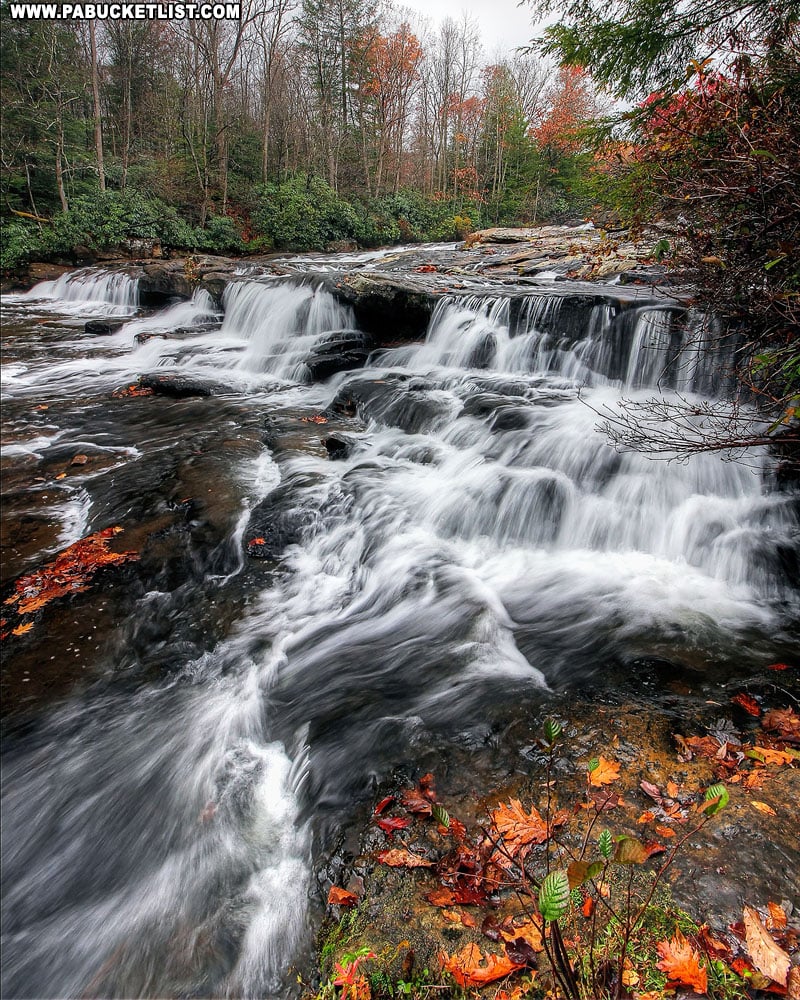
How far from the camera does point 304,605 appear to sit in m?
4.29

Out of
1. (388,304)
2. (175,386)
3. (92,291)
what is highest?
(388,304)

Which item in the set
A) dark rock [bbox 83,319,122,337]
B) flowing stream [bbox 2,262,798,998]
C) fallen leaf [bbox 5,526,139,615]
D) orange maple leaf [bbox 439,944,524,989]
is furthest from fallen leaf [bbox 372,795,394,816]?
dark rock [bbox 83,319,122,337]

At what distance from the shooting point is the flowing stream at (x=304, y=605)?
90.7 inches

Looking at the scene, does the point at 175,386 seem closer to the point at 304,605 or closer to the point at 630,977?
the point at 304,605

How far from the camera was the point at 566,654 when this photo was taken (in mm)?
3504

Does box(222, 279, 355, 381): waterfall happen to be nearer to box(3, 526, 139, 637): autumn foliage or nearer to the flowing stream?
the flowing stream

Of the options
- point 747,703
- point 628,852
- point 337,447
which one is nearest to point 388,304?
point 337,447

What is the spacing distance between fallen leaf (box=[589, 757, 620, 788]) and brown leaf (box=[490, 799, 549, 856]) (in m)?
0.32

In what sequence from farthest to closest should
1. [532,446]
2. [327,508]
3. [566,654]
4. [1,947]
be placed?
[532,446], [327,508], [566,654], [1,947]

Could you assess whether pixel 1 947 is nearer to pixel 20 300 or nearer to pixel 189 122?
pixel 20 300

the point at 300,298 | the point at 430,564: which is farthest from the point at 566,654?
the point at 300,298

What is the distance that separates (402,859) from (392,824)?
19cm

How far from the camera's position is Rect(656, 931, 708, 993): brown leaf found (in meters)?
1.48

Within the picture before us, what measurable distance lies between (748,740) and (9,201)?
91.4 ft
